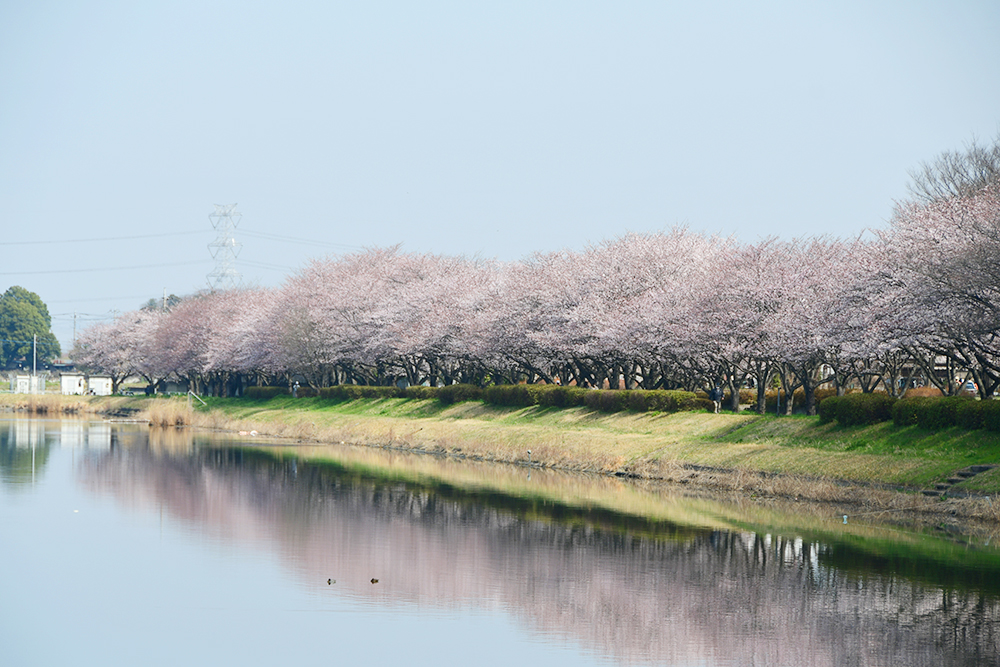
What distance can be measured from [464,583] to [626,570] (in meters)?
3.43

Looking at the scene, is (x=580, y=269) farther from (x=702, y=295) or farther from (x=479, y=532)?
(x=479, y=532)

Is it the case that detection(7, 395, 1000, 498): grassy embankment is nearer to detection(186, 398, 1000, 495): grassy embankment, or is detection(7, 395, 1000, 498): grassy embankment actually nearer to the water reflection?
detection(186, 398, 1000, 495): grassy embankment

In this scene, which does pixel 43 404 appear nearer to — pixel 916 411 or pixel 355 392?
pixel 355 392

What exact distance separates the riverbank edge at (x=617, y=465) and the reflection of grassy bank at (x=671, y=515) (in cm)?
102

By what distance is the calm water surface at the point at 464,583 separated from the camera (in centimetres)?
1575

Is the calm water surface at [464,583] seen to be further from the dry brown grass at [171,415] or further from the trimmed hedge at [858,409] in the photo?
the dry brown grass at [171,415]

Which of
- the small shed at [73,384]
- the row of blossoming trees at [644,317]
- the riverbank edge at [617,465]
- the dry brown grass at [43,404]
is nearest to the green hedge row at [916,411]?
the row of blossoming trees at [644,317]

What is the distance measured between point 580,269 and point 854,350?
24.2 meters

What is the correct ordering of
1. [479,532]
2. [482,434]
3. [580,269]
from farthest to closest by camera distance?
[580,269] < [482,434] < [479,532]

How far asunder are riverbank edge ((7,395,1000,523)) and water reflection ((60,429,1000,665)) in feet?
9.91

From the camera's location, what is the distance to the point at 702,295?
4688cm

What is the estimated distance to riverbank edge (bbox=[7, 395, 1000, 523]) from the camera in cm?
2814

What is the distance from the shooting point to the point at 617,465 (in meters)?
40.6

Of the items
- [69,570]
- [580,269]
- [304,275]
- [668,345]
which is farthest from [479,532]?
[304,275]
